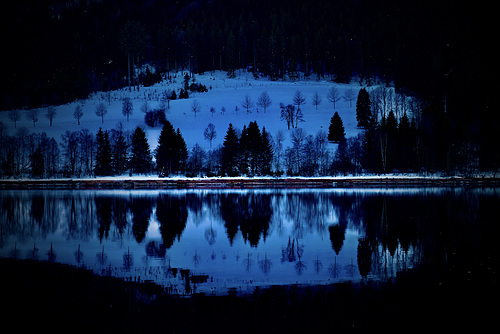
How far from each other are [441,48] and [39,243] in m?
115

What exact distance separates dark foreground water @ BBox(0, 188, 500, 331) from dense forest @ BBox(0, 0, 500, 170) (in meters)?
47.6

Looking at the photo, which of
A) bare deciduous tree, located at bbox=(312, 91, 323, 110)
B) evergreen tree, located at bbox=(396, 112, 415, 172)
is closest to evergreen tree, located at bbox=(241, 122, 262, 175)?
evergreen tree, located at bbox=(396, 112, 415, 172)

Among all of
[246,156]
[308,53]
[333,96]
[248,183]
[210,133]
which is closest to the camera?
[248,183]

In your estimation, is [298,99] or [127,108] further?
[298,99]

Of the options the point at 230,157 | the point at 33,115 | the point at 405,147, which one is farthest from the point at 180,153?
the point at 33,115

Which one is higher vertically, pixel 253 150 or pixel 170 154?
pixel 253 150

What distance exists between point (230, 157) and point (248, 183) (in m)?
8.83

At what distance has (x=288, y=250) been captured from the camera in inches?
846

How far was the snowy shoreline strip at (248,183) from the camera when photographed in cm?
Answer: 6462

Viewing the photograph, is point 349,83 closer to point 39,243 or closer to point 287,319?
point 39,243

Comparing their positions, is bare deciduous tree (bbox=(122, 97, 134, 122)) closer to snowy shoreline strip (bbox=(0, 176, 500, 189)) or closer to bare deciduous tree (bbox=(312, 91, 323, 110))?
snowy shoreline strip (bbox=(0, 176, 500, 189))

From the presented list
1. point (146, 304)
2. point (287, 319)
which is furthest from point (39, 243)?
point (287, 319)

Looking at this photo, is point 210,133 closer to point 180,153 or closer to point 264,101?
point 180,153

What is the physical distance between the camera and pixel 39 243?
2388 centimetres
